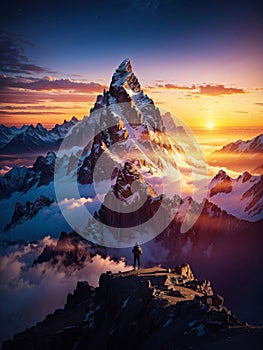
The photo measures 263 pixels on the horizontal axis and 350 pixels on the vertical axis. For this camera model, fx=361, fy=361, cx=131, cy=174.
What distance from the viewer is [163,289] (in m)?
51.2

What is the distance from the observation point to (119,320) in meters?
52.2

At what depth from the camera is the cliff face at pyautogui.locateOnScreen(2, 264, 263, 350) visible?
115 feet

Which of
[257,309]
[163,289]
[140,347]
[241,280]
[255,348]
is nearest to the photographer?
[255,348]

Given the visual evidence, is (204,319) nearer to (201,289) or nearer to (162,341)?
(162,341)

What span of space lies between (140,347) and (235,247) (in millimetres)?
163410

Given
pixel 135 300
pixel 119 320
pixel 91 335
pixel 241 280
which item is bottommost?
pixel 241 280

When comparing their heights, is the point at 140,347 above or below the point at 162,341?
below

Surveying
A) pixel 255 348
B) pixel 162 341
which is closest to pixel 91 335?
pixel 162 341

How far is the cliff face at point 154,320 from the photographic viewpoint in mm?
34969

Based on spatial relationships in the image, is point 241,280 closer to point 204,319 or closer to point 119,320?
point 119,320

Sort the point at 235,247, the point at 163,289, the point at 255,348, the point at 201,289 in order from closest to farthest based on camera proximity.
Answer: the point at 255,348 < the point at 163,289 < the point at 201,289 < the point at 235,247

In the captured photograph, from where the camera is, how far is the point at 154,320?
43.8 m

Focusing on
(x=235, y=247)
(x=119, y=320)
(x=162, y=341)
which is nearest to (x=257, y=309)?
(x=235, y=247)

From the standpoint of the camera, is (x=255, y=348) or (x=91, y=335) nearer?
(x=255, y=348)
